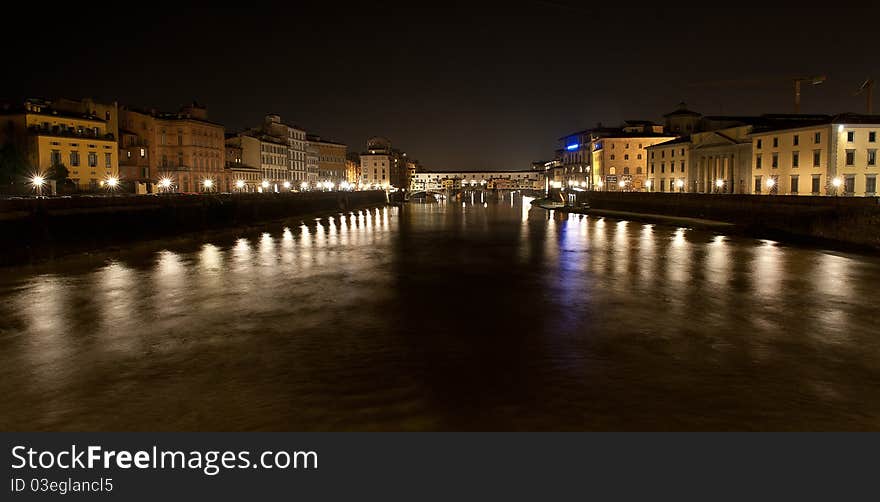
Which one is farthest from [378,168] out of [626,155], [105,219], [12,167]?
[105,219]

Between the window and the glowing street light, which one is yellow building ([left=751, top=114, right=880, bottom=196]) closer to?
the window

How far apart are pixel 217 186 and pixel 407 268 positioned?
63.1 m

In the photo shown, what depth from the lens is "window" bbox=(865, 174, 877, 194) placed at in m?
50.8

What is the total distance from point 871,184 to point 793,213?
46.6ft

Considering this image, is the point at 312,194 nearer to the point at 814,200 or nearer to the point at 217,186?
the point at 217,186

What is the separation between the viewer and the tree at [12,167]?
47.2 metres

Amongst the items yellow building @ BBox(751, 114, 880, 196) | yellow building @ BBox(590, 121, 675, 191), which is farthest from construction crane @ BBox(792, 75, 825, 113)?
yellow building @ BBox(751, 114, 880, 196)

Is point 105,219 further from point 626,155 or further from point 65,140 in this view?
point 626,155

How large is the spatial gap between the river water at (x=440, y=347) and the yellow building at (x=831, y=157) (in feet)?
96.7

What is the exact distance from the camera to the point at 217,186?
83125 mm

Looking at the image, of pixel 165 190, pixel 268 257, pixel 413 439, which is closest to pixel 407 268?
pixel 268 257

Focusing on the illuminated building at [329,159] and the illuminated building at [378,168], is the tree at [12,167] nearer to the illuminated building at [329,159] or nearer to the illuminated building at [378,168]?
the illuminated building at [329,159]

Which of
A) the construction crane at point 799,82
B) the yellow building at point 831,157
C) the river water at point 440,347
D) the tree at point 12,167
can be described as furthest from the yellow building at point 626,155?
the tree at point 12,167

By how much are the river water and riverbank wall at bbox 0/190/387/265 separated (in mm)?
2460
